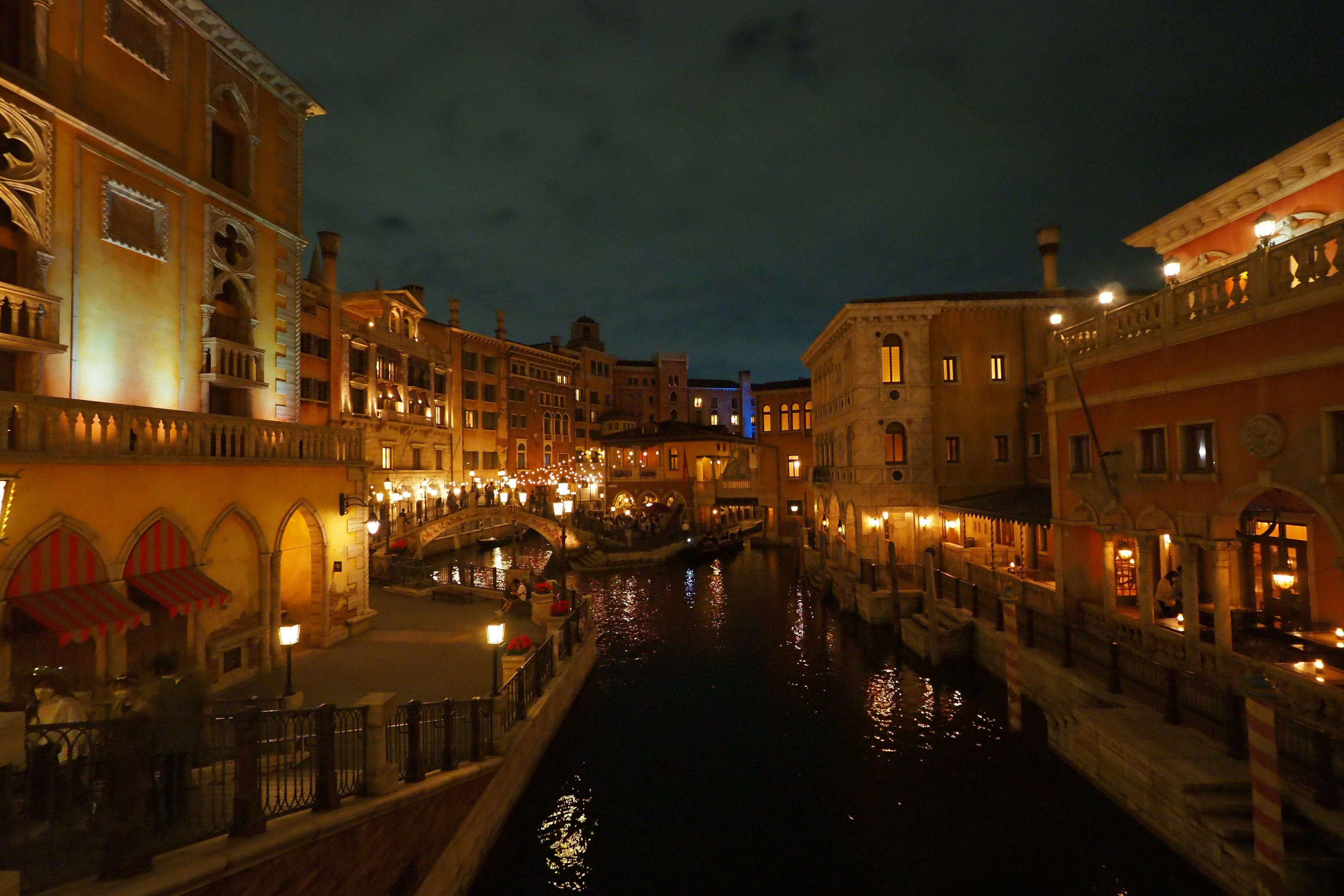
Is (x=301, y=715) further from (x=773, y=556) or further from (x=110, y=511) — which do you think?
(x=773, y=556)

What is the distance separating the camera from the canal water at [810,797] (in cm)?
1017

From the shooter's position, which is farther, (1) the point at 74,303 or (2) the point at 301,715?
(1) the point at 74,303

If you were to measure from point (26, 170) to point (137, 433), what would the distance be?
446 cm

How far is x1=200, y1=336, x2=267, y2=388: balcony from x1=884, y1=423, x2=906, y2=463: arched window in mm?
22456

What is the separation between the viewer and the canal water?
1017cm

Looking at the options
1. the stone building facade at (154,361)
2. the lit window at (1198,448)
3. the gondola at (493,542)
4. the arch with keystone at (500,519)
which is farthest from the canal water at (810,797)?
the gondola at (493,542)

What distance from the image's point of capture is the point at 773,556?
43.8 meters

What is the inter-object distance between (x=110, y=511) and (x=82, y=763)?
247 inches

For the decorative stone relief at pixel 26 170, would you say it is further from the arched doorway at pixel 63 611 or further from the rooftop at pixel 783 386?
the rooftop at pixel 783 386

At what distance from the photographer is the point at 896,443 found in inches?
1115

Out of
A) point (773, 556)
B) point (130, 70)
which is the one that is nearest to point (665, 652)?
point (130, 70)

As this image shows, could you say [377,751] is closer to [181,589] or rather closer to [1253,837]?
[181,589]

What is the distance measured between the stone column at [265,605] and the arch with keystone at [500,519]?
23135 millimetres

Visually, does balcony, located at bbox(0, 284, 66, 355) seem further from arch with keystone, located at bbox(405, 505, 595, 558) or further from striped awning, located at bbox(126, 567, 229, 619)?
arch with keystone, located at bbox(405, 505, 595, 558)
